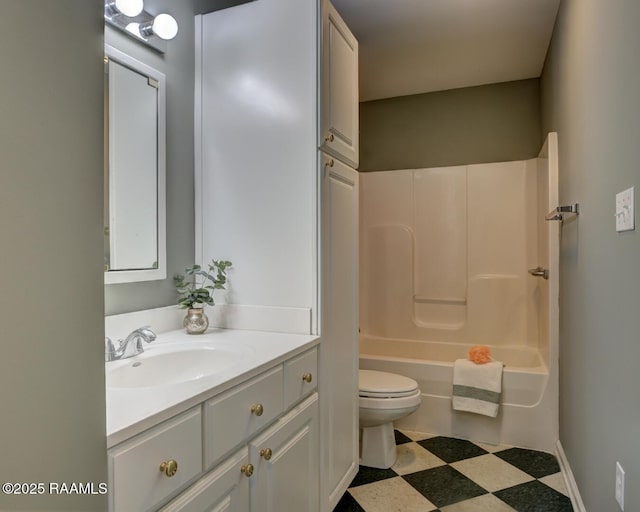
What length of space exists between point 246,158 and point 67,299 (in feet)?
4.03

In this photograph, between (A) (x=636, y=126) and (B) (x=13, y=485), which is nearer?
(B) (x=13, y=485)

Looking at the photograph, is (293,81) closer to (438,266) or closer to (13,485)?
(13,485)

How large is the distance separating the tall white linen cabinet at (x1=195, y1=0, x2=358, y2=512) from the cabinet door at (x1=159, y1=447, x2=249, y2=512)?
434 mm

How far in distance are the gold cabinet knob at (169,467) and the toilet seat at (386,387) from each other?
1517mm

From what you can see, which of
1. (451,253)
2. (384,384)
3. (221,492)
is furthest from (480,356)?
(221,492)

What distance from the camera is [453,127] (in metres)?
3.41

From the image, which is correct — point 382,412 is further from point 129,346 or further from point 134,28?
point 134,28

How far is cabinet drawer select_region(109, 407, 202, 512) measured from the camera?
0.75 m

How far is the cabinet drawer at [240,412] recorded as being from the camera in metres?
1.01

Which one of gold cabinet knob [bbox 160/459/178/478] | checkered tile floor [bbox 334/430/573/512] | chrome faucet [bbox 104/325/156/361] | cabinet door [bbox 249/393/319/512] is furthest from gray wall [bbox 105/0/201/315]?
checkered tile floor [bbox 334/430/573/512]

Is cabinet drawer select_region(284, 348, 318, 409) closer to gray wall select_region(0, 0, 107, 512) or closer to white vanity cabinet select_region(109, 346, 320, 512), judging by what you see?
white vanity cabinet select_region(109, 346, 320, 512)

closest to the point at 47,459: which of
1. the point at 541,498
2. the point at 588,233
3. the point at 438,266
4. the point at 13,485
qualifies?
the point at 13,485

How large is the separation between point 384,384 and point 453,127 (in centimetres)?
218

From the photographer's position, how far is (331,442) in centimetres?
177
